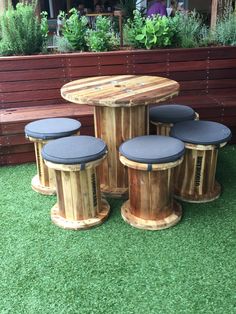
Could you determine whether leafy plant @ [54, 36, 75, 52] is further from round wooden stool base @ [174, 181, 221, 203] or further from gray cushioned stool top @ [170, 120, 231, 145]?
round wooden stool base @ [174, 181, 221, 203]

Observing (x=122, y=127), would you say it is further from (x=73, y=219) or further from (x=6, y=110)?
(x=6, y=110)

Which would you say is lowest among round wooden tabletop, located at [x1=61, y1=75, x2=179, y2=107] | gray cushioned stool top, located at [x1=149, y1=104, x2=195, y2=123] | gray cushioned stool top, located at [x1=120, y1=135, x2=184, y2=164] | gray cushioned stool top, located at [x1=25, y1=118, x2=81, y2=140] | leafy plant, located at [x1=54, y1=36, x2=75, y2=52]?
gray cushioned stool top, located at [x1=120, y1=135, x2=184, y2=164]

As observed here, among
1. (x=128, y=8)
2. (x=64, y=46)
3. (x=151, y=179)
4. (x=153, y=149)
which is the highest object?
(x=128, y=8)

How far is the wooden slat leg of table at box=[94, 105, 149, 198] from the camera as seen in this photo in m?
2.63

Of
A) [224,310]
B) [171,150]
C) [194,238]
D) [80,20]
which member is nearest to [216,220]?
[194,238]

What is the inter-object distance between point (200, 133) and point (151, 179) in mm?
586

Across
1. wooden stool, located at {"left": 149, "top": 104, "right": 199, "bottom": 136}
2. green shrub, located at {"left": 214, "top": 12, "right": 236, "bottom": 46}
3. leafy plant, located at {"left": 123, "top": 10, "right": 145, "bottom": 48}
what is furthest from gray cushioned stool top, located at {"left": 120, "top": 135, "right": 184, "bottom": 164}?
green shrub, located at {"left": 214, "top": 12, "right": 236, "bottom": 46}

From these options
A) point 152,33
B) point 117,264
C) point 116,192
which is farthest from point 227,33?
point 117,264

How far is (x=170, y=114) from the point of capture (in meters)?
3.01

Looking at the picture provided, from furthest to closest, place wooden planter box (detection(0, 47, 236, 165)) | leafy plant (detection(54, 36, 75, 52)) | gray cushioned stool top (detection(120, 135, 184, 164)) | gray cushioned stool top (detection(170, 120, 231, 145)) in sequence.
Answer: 1. leafy plant (detection(54, 36, 75, 52))
2. wooden planter box (detection(0, 47, 236, 165))
3. gray cushioned stool top (detection(170, 120, 231, 145))
4. gray cushioned stool top (detection(120, 135, 184, 164))

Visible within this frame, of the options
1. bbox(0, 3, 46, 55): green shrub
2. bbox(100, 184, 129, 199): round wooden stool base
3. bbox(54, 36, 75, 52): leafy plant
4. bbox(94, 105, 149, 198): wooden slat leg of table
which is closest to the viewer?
bbox(94, 105, 149, 198): wooden slat leg of table

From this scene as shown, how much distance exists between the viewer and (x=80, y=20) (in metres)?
4.02

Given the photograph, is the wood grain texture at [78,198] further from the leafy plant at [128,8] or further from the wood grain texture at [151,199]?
the leafy plant at [128,8]

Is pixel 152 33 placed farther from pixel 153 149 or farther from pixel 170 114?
pixel 153 149
